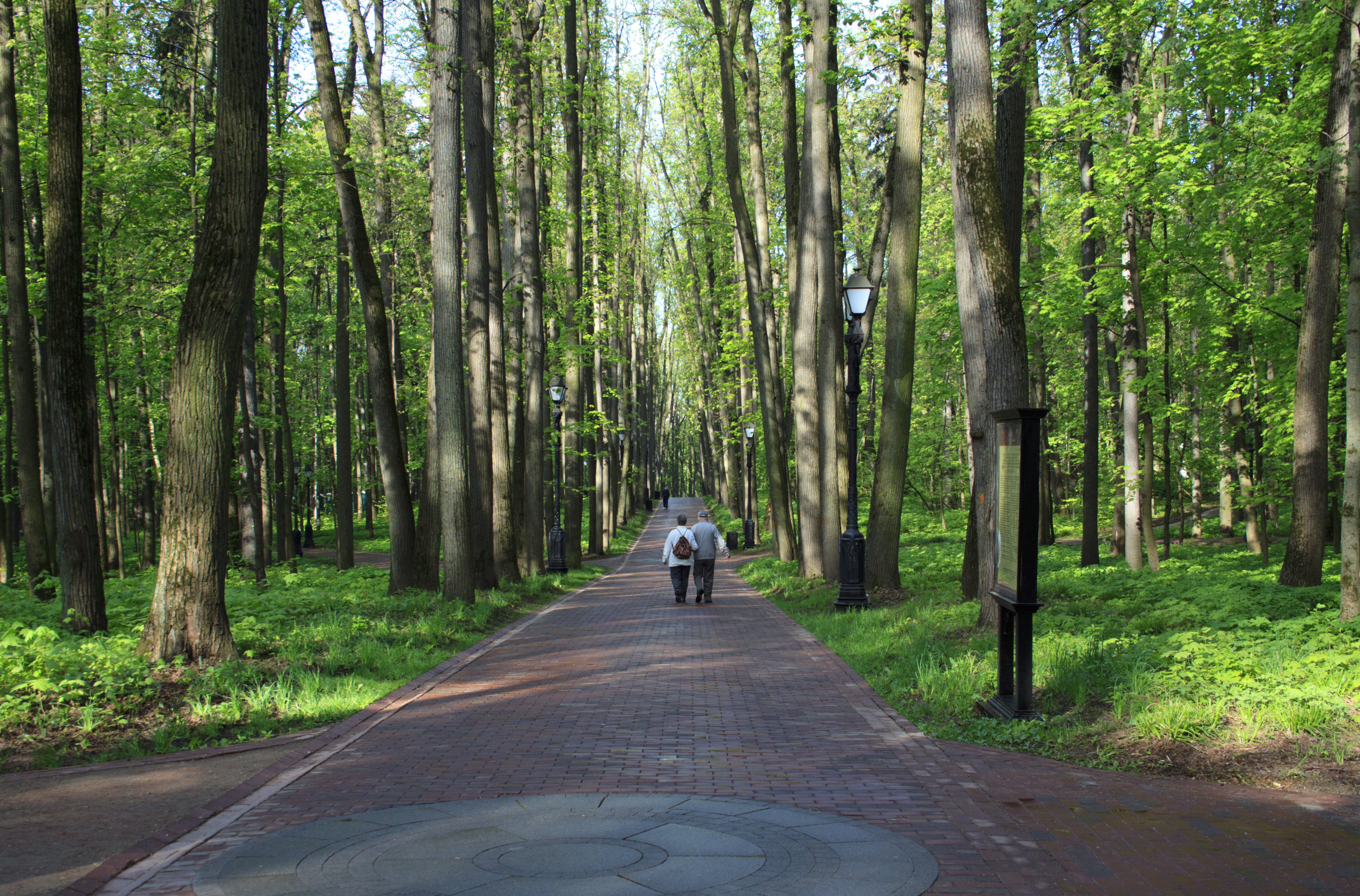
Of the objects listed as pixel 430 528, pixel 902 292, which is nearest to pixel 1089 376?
pixel 902 292

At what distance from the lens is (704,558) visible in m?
17.5

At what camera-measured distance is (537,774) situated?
612 cm

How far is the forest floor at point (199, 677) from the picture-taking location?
7035 millimetres

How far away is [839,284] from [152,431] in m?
23.9

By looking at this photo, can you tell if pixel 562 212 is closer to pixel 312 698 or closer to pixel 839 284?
pixel 839 284

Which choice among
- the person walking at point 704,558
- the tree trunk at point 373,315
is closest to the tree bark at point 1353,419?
the person walking at point 704,558

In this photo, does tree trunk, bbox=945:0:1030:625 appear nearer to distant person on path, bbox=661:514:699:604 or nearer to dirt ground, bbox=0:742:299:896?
dirt ground, bbox=0:742:299:896

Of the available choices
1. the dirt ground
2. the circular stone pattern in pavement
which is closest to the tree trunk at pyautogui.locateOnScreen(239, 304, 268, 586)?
the dirt ground

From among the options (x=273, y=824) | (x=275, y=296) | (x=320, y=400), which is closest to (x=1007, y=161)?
(x=273, y=824)

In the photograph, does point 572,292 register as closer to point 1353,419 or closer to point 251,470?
point 251,470

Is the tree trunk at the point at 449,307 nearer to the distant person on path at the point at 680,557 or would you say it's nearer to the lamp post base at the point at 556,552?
the distant person on path at the point at 680,557

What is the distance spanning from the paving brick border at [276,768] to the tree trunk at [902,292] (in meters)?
6.26

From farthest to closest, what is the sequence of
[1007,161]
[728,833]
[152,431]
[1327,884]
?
1. [152,431]
2. [1007,161]
3. [728,833]
4. [1327,884]

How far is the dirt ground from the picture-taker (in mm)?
4512
